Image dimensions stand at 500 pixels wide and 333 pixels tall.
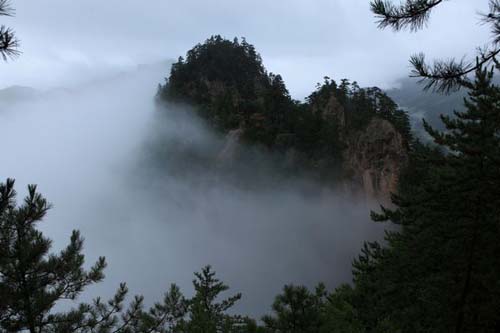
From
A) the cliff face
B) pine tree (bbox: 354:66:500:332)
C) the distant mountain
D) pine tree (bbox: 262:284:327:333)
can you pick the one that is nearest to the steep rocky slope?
the cliff face

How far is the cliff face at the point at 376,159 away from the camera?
40.3m

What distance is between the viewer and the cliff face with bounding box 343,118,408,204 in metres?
40.3

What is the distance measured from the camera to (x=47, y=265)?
352 inches

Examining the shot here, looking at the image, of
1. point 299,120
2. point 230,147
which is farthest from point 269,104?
point 230,147

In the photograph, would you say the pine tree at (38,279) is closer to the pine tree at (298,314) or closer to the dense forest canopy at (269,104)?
the pine tree at (298,314)

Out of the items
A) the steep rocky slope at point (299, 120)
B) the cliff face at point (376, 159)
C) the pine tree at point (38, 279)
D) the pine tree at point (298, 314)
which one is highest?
the steep rocky slope at point (299, 120)

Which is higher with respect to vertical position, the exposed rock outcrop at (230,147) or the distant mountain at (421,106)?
the distant mountain at (421,106)

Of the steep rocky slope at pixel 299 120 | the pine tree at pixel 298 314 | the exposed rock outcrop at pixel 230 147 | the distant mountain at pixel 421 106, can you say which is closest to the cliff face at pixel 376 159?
the steep rocky slope at pixel 299 120

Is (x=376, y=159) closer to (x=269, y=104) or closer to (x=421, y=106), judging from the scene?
(x=269, y=104)

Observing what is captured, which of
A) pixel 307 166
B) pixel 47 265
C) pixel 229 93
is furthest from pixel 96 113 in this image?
pixel 47 265

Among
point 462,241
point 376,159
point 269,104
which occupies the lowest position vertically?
point 462,241

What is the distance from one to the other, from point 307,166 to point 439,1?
1718 inches

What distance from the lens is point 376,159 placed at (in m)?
41.8

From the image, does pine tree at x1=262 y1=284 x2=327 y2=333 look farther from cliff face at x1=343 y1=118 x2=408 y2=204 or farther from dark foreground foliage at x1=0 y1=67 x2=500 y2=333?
cliff face at x1=343 y1=118 x2=408 y2=204
